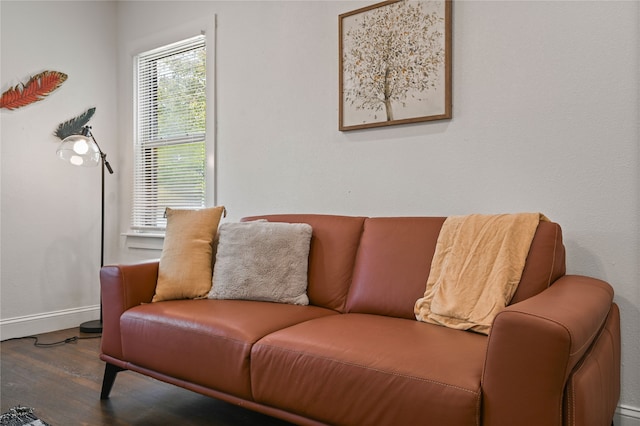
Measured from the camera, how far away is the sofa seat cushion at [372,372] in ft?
4.27

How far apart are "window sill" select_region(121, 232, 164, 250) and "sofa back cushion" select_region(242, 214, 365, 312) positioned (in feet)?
5.72

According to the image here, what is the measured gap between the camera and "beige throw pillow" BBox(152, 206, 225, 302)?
2.40 m

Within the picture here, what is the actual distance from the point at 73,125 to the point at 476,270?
3282 millimetres

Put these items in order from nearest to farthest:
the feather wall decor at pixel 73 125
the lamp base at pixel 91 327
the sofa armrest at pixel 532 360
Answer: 1. the sofa armrest at pixel 532 360
2. the lamp base at pixel 91 327
3. the feather wall decor at pixel 73 125

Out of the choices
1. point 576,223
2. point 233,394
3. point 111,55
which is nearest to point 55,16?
point 111,55

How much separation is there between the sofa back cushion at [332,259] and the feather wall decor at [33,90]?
2479 mm

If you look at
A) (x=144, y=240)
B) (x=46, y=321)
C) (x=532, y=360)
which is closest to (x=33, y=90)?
(x=144, y=240)

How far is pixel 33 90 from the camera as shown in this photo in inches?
138

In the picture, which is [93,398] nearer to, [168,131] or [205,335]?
[205,335]

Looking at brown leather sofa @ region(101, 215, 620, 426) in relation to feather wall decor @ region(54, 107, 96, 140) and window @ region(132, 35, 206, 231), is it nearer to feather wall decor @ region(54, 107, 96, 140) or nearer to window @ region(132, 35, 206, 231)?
window @ region(132, 35, 206, 231)

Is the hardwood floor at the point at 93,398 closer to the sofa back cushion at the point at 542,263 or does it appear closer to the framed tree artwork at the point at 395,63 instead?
the sofa back cushion at the point at 542,263

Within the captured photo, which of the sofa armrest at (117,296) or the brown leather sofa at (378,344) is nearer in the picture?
the brown leather sofa at (378,344)

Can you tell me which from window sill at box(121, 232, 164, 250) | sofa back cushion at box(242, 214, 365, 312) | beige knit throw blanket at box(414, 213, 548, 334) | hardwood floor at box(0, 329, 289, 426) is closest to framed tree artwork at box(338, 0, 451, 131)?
→ sofa back cushion at box(242, 214, 365, 312)

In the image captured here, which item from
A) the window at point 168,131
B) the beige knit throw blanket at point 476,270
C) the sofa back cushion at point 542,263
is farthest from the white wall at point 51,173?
the sofa back cushion at point 542,263
